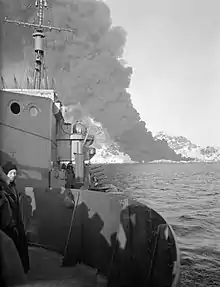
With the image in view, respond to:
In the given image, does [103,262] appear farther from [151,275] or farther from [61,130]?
[61,130]

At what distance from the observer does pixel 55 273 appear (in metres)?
5.72

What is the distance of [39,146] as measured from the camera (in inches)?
382

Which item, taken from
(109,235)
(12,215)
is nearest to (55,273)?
(109,235)

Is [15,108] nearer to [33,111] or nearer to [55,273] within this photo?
[33,111]

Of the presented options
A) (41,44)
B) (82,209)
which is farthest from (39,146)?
(41,44)

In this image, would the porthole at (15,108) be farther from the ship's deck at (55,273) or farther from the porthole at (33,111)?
the ship's deck at (55,273)

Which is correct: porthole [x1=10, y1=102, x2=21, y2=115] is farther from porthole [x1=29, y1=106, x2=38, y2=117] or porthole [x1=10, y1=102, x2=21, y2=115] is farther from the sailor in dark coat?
the sailor in dark coat

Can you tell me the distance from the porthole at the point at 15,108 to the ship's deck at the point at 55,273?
4.91m

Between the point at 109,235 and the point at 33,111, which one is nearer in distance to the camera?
the point at 109,235

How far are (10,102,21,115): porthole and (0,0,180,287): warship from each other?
0.04ft

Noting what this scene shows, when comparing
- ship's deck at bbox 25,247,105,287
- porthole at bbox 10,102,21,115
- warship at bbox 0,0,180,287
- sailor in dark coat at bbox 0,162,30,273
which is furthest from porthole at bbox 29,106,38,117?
sailor in dark coat at bbox 0,162,30,273

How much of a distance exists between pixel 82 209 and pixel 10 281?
3.99 meters

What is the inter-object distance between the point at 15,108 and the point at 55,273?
6008mm

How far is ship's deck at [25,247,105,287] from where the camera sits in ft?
17.2
